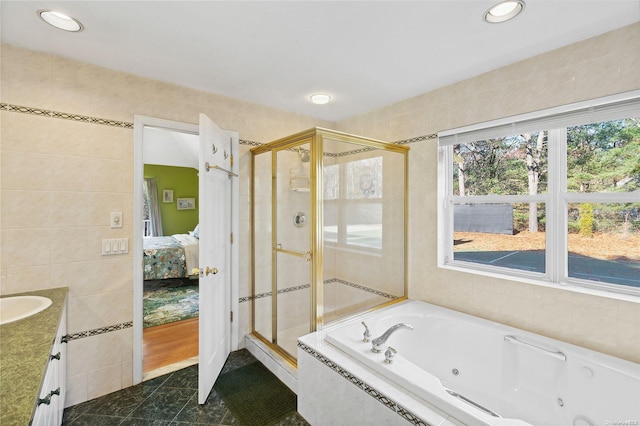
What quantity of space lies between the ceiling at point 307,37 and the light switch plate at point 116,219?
1.04 m

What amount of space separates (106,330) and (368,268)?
209cm

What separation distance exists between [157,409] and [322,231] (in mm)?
1640

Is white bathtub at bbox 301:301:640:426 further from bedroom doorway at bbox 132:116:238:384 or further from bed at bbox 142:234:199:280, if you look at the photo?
bed at bbox 142:234:199:280

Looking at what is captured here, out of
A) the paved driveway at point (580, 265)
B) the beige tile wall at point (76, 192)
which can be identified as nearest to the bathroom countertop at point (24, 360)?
the beige tile wall at point (76, 192)

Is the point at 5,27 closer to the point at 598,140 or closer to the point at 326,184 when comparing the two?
the point at 326,184

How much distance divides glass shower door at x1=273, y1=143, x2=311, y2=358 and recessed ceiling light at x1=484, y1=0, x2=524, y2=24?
132 cm

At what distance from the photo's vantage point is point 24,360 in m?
1.02

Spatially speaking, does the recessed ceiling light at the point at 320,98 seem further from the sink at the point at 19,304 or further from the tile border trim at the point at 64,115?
the sink at the point at 19,304

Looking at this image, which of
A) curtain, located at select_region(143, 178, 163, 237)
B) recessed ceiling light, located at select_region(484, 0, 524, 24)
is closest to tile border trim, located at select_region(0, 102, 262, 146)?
recessed ceiling light, located at select_region(484, 0, 524, 24)

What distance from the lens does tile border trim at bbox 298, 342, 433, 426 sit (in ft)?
4.10

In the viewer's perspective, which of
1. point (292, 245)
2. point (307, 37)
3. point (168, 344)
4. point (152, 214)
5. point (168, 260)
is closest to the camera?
point (307, 37)

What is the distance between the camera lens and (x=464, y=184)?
2424 mm

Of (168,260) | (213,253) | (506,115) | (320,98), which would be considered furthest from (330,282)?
(168,260)

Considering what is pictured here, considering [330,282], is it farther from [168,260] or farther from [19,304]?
[168,260]
